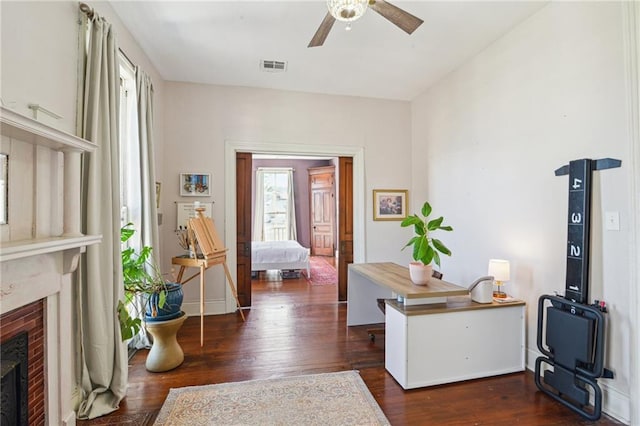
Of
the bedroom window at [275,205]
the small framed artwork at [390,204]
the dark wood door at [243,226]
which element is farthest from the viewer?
the bedroom window at [275,205]

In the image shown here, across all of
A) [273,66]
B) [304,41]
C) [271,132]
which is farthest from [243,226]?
[304,41]

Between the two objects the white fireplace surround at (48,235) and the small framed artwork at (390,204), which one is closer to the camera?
the white fireplace surround at (48,235)

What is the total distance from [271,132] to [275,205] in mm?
4961

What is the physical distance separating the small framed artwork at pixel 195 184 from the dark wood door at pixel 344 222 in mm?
1985

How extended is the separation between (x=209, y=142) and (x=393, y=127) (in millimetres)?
2818

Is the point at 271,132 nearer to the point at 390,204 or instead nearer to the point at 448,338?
the point at 390,204

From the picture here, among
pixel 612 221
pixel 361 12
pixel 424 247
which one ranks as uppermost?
pixel 361 12

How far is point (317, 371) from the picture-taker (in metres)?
Result: 2.67

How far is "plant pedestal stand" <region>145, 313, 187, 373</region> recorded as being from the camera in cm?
265

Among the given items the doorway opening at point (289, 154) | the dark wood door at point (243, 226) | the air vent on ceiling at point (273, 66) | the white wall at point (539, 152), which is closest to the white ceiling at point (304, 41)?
the air vent on ceiling at point (273, 66)

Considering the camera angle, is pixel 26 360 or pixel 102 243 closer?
pixel 26 360

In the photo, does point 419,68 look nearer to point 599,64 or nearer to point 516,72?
point 516,72

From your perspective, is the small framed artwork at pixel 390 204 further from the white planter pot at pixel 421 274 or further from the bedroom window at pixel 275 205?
the bedroom window at pixel 275 205

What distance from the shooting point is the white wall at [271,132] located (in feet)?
13.5
